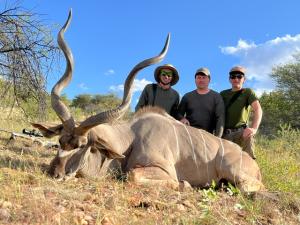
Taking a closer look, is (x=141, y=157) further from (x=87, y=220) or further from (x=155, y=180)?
(x=87, y=220)

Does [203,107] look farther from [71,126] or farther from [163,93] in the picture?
[71,126]

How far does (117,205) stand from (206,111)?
2.88m

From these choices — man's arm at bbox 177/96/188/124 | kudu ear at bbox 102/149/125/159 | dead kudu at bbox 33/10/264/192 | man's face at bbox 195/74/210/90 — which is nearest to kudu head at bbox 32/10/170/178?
dead kudu at bbox 33/10/264/192

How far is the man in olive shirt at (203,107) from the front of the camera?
5.56 meters

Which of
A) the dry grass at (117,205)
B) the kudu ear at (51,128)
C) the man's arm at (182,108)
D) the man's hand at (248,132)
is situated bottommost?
the dry grass at (117,205)

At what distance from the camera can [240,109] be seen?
5594 mm

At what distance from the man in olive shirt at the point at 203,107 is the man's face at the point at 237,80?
25 cm

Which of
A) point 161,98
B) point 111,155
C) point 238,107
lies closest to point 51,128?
point 111,155

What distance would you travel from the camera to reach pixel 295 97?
1833 cm

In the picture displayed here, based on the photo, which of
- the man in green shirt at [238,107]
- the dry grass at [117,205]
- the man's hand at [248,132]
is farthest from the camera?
the man in green shirt at [238,107]

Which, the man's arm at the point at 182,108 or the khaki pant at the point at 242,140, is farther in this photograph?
the man's arm at the point at 182,108

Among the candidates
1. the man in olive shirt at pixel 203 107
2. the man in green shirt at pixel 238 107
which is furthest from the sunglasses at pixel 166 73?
the man in green shirt at pixel 238 107

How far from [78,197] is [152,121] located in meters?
1.91

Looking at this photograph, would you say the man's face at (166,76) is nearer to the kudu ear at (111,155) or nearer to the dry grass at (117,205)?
the kudu ear at (111,155)
